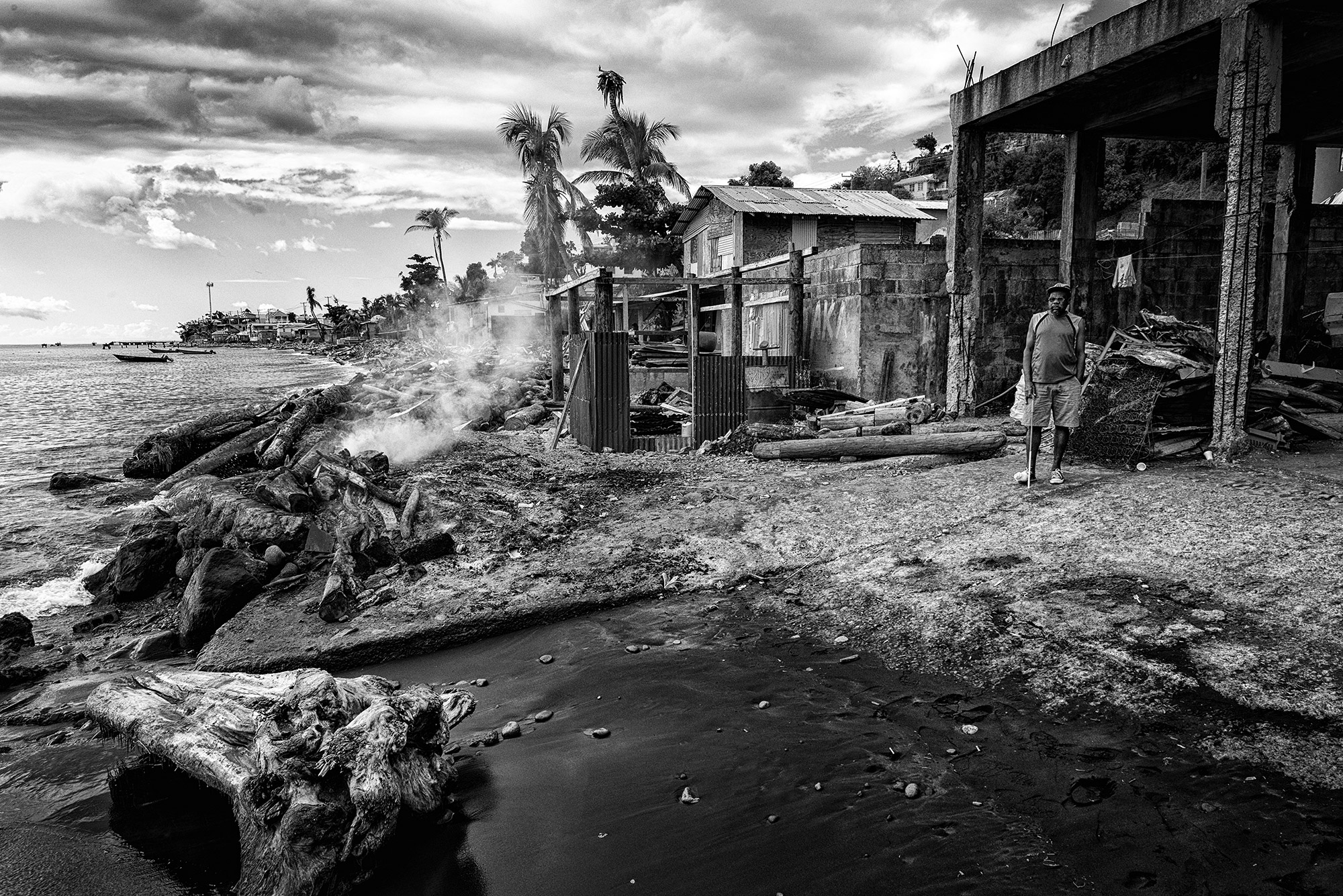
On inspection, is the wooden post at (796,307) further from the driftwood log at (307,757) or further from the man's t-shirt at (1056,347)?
the driftwood log at (307,757)

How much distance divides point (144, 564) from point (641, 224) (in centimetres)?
2774

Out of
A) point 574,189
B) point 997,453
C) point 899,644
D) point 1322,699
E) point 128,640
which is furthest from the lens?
point 574,189

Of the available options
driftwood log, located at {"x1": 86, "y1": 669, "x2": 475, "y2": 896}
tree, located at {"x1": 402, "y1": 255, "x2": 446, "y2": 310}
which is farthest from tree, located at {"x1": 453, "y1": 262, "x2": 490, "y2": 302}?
driftwood log, located at {"x1": 86, "y1": 669, "x2": 475, "y2": 896}

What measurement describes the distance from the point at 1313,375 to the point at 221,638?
46.6ft

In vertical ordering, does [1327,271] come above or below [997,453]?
above

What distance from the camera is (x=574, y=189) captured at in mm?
38188

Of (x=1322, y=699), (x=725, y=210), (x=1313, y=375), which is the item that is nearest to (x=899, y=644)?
(x=1322, y=699)

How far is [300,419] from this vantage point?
16.1 m

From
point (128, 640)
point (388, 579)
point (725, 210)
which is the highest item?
point (725, 210)

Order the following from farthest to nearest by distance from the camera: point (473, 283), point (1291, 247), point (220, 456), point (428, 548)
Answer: point (473, 283)
point (220, 456)
point (1291, 247)
point (428, 548)

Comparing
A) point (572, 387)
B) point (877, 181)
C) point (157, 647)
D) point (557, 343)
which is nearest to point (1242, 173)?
point (572, 387)

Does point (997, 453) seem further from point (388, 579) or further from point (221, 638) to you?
point (221, 638)

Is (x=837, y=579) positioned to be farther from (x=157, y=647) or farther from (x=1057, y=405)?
(x=157, y=647)

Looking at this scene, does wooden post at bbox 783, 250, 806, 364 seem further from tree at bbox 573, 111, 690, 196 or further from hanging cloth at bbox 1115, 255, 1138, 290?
tree at bbox 573, 111, 690, 196
